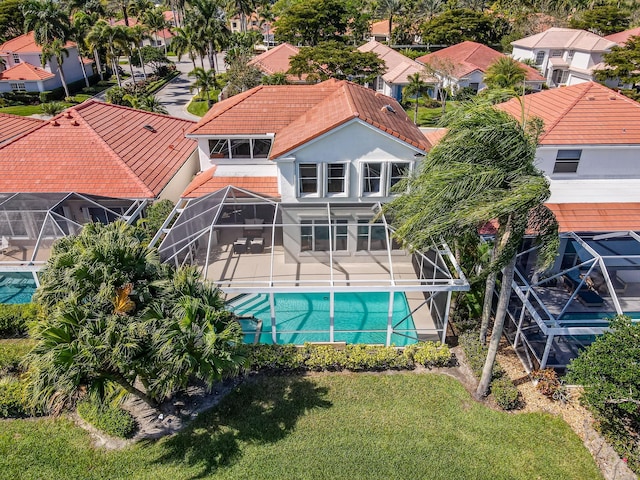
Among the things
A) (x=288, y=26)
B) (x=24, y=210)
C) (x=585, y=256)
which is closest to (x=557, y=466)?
(x=585, y=256)

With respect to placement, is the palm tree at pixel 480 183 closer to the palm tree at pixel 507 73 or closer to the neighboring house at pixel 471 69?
the palm tree at pixel 507 73

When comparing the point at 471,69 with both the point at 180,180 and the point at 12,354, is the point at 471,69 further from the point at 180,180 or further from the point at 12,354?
the point at 12,354

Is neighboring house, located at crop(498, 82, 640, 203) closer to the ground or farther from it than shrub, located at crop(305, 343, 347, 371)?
farther from it

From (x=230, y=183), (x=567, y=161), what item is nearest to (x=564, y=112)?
(x=567, y=161)

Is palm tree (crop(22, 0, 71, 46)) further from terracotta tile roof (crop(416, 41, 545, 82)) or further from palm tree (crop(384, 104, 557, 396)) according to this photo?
palm tree (crop(384, 104, 557, 396))

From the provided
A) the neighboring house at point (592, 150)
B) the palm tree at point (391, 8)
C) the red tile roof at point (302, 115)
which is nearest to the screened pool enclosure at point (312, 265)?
the red tile roof at point (302, 115)

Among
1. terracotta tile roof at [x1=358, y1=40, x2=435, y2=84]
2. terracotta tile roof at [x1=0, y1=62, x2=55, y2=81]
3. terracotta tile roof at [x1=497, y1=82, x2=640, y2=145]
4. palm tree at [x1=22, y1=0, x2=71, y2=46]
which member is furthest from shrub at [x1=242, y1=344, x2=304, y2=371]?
terracotta tile roof at [x1=0, y1=62, x2=55, y2=81]
